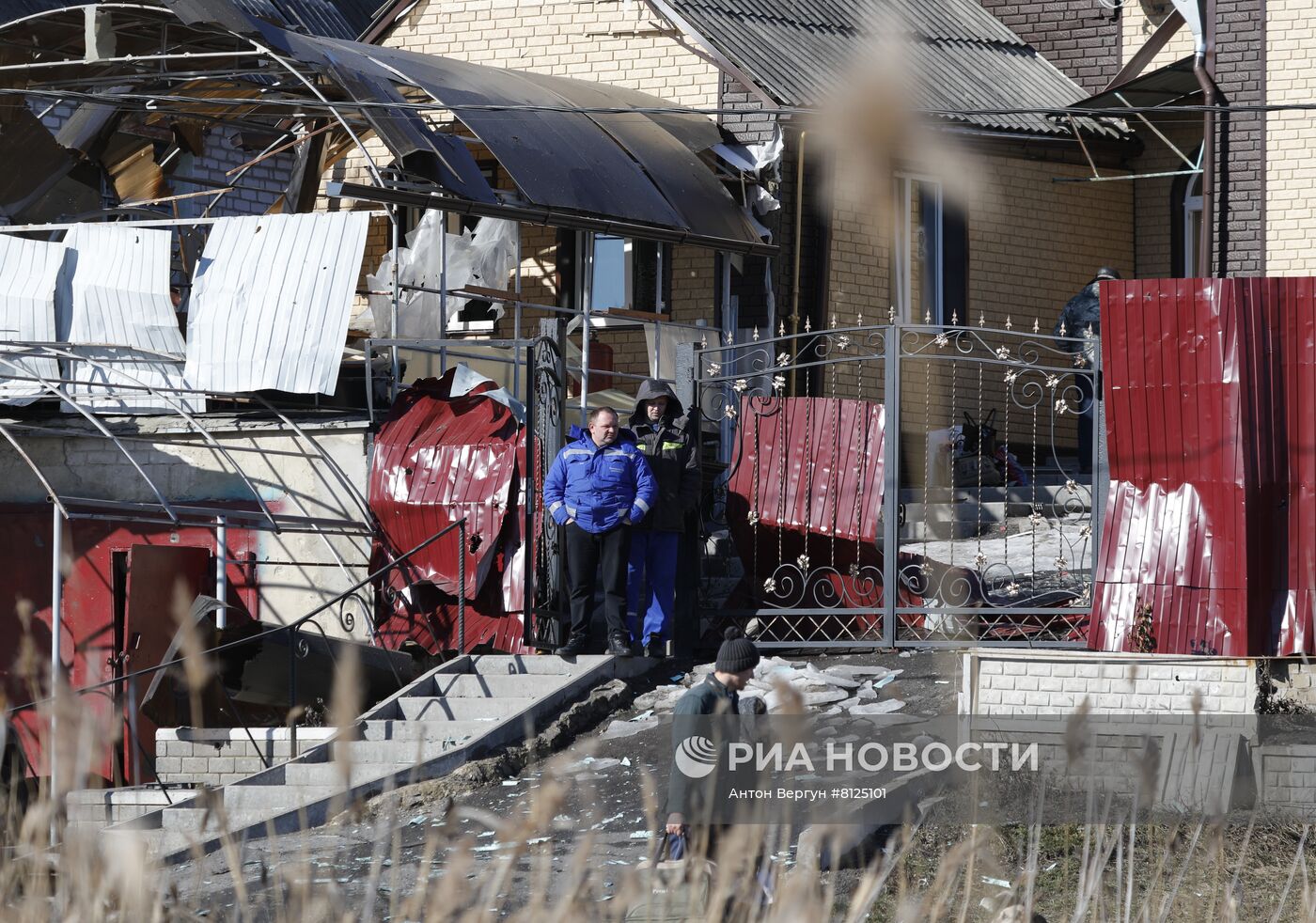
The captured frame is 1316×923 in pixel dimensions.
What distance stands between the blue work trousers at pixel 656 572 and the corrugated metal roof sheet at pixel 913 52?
5706 millimetres

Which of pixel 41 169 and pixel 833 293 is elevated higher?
pixel 41 169

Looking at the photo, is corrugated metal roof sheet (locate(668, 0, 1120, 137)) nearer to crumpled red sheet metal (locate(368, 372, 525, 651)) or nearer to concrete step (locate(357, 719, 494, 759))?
crumpled red sheet metal (locate(368, 372, 525, 651))

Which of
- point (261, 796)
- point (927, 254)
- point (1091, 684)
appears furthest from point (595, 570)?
point (927, 254)

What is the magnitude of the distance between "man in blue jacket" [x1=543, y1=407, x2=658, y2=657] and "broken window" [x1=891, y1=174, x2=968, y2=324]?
6035mm

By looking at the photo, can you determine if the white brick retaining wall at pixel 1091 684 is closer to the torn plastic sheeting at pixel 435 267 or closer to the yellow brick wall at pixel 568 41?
the torn plastic sheeting at pixel 435 267

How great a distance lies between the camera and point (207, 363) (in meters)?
12.8

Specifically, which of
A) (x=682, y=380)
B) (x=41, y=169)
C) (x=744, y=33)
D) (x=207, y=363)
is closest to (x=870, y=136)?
(x=744, y=33)

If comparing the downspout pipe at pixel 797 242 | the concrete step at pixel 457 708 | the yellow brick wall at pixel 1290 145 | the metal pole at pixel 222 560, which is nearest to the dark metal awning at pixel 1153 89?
the yellow brick wall at pixel 1290 145

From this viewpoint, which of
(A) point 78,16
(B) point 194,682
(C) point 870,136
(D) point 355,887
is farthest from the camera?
(C) point 870,136

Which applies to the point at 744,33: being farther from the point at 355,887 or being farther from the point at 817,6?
the point at 355,887

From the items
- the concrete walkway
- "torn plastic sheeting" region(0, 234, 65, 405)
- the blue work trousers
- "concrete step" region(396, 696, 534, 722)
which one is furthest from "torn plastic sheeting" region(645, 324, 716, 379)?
"torn plastic sheeting" region(0, 234, 65, 405)

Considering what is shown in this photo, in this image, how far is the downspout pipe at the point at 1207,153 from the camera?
14445mm

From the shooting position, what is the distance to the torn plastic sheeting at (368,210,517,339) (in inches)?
568

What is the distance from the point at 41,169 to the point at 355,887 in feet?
34.5
